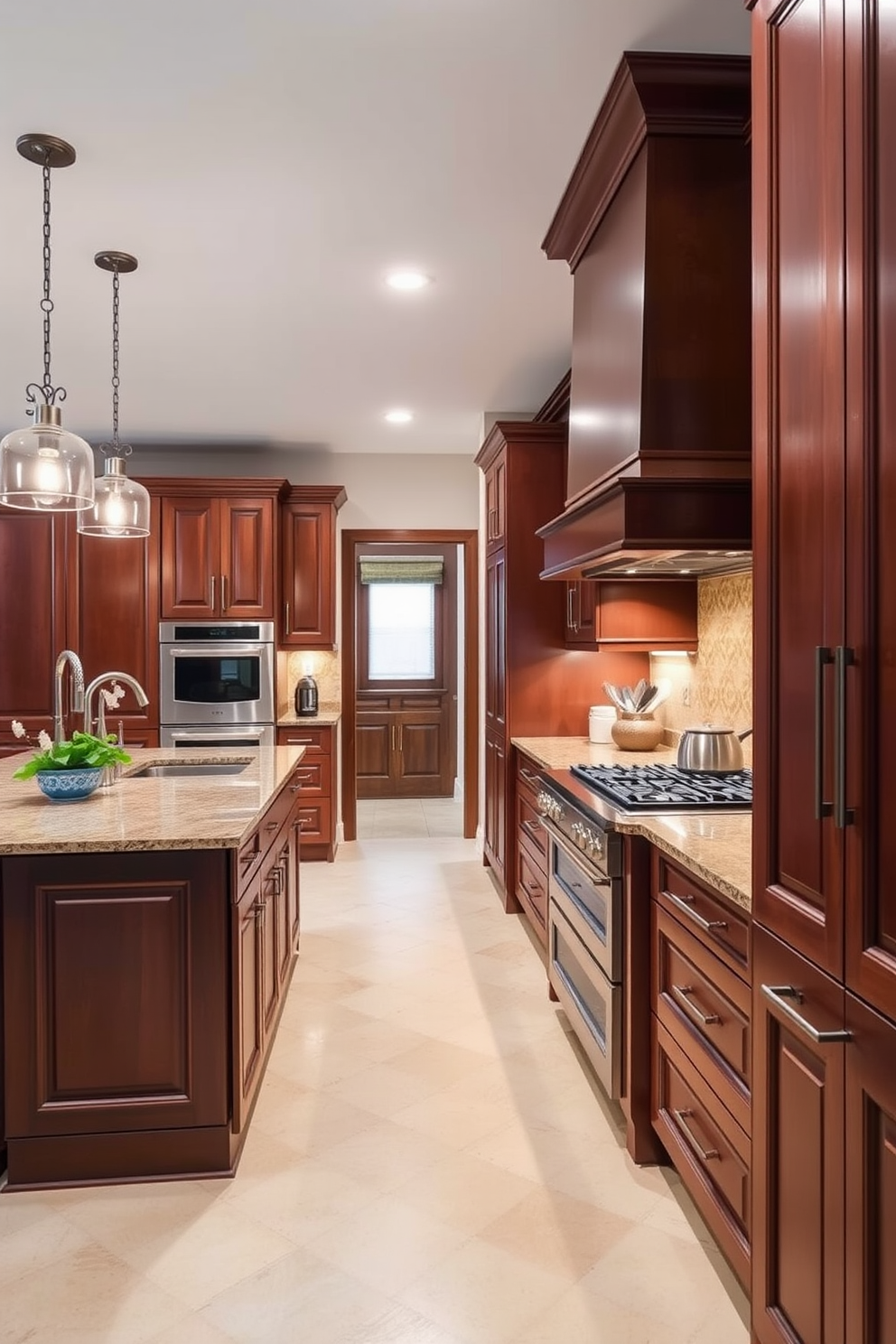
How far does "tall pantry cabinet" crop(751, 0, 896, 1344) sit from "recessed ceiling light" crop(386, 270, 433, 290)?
191 cm

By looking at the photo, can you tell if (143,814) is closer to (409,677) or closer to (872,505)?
(872,505)

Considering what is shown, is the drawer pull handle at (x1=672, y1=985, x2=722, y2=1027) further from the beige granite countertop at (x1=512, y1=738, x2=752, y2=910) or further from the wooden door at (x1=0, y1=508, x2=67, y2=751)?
the wooden door at (x1=0, y1=508, x2=67, y2=751)

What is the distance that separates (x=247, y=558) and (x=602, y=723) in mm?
2549

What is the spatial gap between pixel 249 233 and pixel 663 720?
258 centimetres

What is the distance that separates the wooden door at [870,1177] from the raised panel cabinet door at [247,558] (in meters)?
4.67

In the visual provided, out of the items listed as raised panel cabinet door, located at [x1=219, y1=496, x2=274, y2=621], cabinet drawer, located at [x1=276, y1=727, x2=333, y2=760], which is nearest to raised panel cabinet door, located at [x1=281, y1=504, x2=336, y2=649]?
raised panel cabinet door, located at [x1=219, y1=496, x2=274, y2=621]

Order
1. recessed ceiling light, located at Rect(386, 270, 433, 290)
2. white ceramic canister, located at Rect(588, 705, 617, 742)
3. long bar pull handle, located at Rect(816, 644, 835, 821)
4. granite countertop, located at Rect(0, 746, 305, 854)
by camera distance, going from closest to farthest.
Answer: long bar pull handle, located at Rect(816, 644, 835, 821) < granite countertop, located at Rect(0, 746, 305, 854) < recessed ceiling light, located at Rect(386, 270, 433, 290) < white ceramic canister, located at Rect(588, 705, 617, 742)

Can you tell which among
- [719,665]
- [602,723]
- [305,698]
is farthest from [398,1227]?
[305,698]

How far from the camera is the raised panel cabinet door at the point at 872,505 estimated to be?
3.55ft

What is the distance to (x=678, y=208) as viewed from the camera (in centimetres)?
223

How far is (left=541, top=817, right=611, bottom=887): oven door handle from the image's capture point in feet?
7.91

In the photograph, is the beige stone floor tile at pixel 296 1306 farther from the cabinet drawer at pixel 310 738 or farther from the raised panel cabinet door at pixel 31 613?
the raised panel cabinet door at pixel 31 613

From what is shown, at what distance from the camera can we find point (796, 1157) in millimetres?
1354

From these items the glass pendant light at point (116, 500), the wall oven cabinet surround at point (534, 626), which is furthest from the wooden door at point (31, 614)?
the wall oven cabinet surround at point (534, 626)
